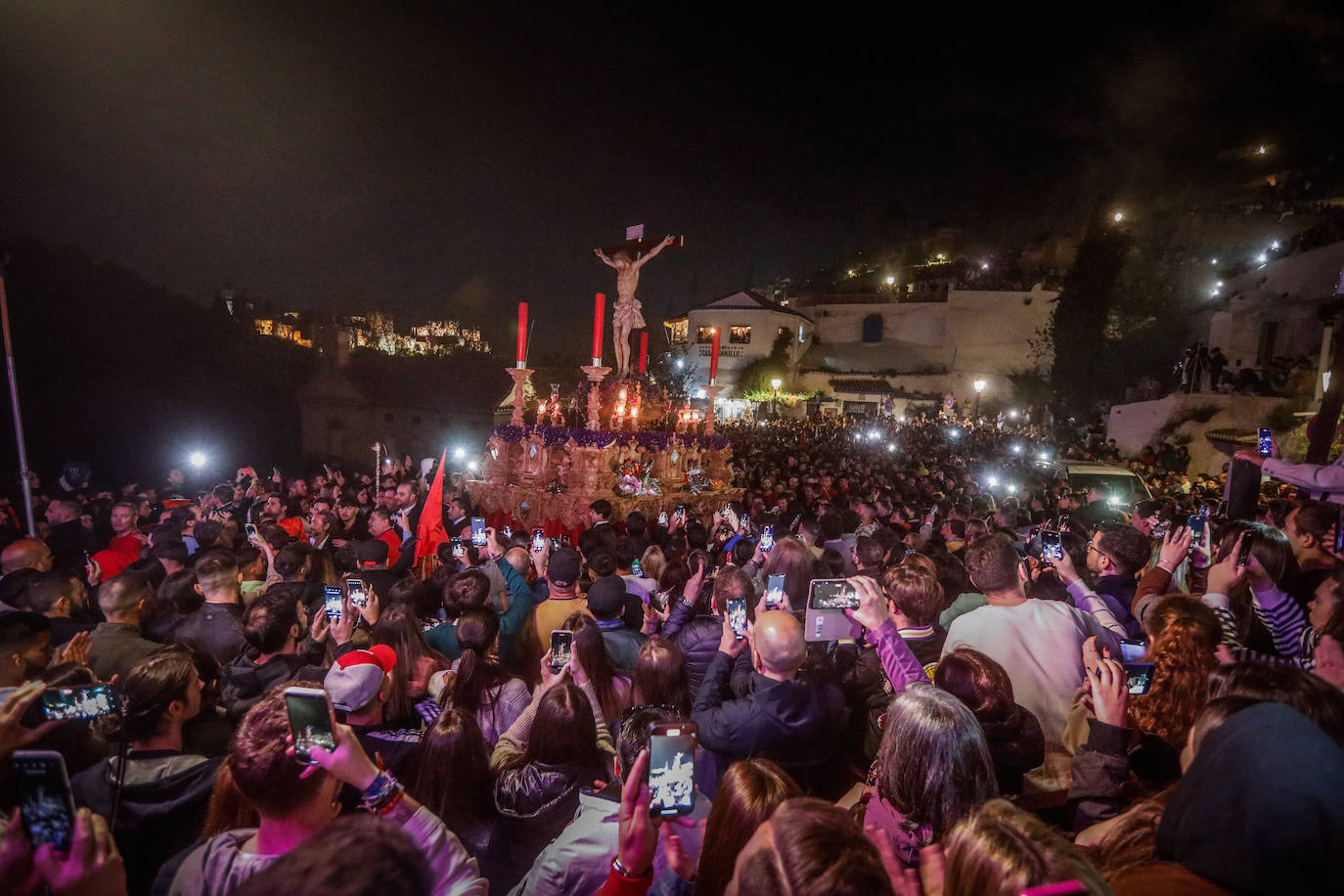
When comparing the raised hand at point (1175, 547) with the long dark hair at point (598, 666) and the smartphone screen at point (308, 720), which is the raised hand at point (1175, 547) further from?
the smartphone screen at point (308, 720)

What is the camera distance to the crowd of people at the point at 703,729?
4.78ft

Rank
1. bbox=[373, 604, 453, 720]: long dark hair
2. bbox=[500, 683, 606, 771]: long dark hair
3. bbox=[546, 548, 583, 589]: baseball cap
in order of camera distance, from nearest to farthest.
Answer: bbox=[500, 683, 606, 771]: long dark hair → bbox=[373, 604, 453, 720]: long dark hair → bbox=[546, 548, 583, 589]: baseball cap

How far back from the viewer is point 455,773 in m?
2.56

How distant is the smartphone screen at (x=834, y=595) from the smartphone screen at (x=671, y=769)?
1566 millimetres

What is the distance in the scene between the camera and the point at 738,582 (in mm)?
4230

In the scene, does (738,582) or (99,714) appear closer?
(99,714)

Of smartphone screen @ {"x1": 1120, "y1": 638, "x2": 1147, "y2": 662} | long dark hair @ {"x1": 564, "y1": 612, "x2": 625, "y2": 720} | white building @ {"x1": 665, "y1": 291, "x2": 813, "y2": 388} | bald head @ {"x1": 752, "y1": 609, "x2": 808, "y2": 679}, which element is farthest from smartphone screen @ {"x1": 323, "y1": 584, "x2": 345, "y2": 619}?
white building @ {"x1": 665, "y1": 291, "x2": 813, "y2": 388}

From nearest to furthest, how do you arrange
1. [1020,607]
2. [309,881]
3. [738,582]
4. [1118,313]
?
[309,881], [1020,607], [738,582], [1118,313]

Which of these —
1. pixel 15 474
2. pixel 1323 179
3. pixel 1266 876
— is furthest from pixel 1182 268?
pixel 15 474

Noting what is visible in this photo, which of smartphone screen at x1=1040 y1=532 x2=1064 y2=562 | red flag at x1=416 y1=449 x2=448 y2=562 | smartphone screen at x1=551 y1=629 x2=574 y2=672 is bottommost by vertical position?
red flag at x1=416 y1=449 x2=448 y2=562

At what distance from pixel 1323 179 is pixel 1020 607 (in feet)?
146

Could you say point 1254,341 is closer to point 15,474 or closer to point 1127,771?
point 1127,771

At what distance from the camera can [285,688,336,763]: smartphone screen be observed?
178 centimetres

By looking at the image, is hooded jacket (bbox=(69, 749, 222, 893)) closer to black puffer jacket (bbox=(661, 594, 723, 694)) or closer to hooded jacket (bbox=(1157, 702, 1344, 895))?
black puffer jacket (bbox=(661, 594, 723, 694))
